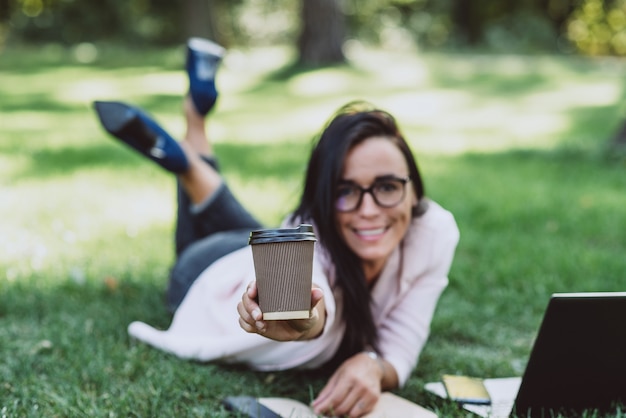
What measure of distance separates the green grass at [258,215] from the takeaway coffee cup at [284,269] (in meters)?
0.71

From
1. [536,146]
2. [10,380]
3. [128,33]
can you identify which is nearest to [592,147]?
[536,146]

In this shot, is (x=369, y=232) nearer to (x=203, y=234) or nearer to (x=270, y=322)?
(x=270, y=322)

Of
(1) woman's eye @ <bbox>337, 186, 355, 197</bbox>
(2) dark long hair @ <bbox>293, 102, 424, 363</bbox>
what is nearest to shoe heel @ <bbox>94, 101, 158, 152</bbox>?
(2) dark long hair @ <bbox>293, 102, 424, 363</bbox>

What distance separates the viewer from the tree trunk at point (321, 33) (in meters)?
11.7

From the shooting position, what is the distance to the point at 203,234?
136 inches

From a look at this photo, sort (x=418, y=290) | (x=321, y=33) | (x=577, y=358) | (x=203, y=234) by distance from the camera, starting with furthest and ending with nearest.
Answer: (x=321, y=33)
(x=203, y=234)
(x=418, y=290)
(x=577, y=358)

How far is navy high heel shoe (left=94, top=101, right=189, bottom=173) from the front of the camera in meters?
3.26

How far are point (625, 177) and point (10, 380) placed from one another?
4379 mm

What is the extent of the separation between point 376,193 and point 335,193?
12 cm

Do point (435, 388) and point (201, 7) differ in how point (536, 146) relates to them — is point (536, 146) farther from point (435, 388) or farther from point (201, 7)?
point (201, 7)

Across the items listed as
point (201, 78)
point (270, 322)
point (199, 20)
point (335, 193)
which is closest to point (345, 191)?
point (335, 193)

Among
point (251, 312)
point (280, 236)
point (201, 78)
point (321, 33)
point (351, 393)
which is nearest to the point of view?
point (280, 236)

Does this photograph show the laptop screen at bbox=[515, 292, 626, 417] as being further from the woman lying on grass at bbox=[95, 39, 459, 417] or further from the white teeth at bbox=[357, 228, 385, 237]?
the white teeth at bbox=[357, 228, 385, 237]

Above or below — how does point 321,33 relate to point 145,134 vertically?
below
